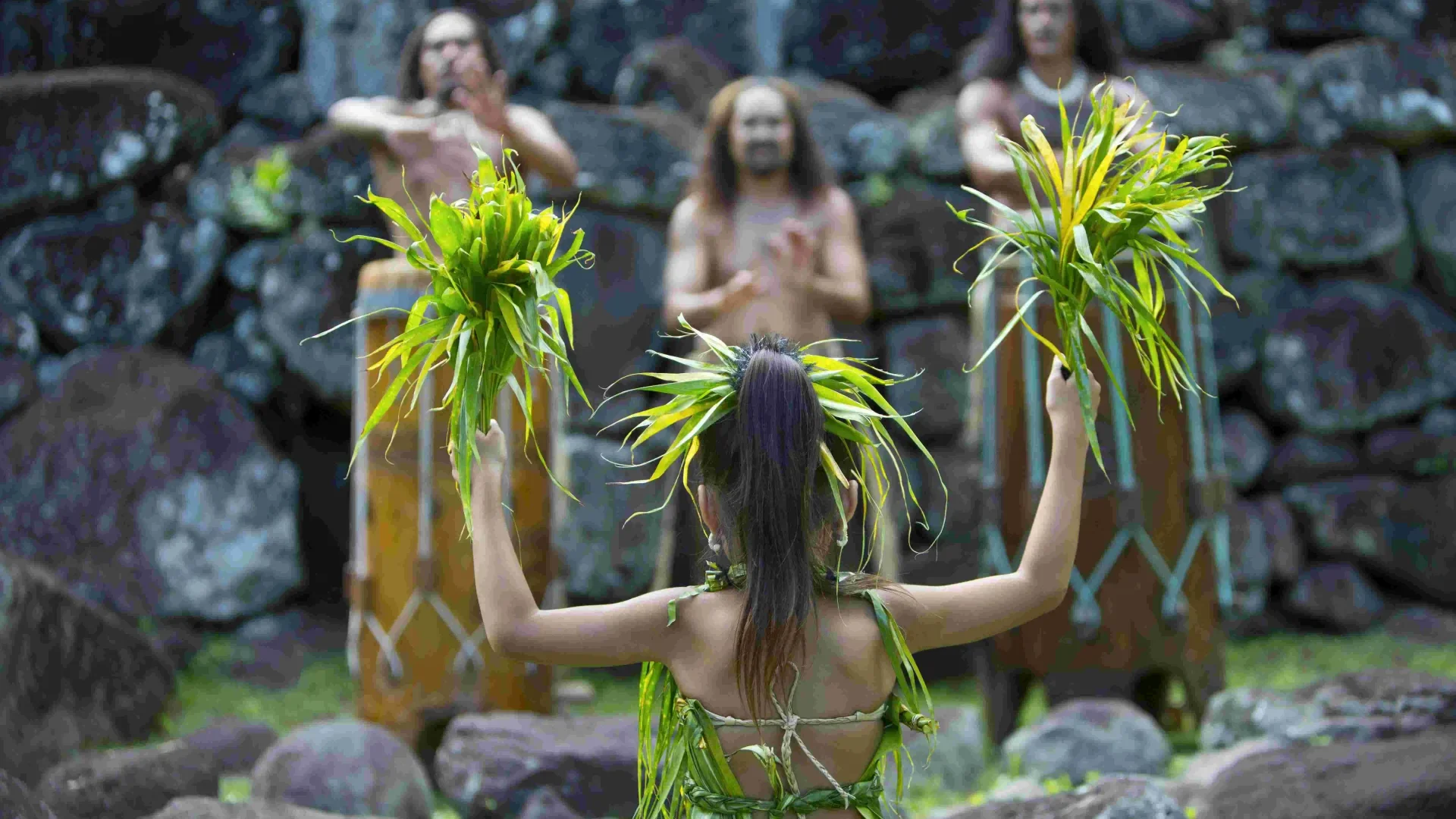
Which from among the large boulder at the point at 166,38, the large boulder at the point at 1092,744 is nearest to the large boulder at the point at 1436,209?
the large boulder at the point at 1092,744

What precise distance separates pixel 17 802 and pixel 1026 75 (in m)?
2.98

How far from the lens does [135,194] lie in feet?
17.0

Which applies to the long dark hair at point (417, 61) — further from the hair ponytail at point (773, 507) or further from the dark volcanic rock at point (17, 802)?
the hair ponytail at point (773, 507)

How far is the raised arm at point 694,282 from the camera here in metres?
3.74

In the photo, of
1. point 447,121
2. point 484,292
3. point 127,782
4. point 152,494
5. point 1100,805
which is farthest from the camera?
point 152,494

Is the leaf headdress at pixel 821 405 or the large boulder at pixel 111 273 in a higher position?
the large boulder at pixel 111 273

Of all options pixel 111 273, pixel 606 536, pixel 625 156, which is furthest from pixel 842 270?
pixel 111 273

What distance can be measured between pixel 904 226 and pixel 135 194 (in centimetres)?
273

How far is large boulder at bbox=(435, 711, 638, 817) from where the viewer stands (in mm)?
3027

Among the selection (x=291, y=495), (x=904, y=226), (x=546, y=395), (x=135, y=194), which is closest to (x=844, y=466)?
(x=546, y=395)

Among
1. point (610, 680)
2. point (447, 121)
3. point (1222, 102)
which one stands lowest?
point (610, 680)

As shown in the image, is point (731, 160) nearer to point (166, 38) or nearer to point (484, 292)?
point (484, 292)

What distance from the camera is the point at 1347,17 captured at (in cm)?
529

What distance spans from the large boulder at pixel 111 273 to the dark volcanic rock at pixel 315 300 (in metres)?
0.34
